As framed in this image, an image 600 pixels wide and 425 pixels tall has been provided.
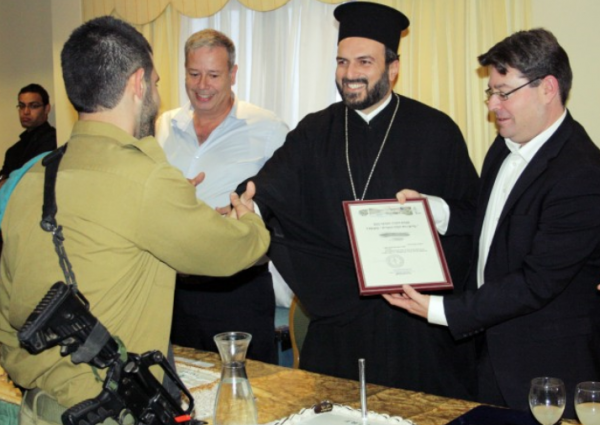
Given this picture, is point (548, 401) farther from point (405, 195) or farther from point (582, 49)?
point (582, 49)

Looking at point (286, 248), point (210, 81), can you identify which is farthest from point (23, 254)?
point (210, 81)

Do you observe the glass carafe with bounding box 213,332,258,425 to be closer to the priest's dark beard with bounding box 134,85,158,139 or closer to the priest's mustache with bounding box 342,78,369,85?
the priest's dark beard with bounding box 134,85,158,139

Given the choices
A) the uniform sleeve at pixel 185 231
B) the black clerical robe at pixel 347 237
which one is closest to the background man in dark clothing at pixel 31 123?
the black clerical robe at pixel 347 237

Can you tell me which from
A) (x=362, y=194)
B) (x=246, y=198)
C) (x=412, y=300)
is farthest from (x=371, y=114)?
(x=412, y=300)

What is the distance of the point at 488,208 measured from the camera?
3.13 metres

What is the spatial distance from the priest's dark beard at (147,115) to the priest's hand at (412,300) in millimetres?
1198

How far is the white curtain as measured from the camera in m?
5.89

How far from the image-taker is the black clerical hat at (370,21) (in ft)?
11.6

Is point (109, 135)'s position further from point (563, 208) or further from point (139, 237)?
point (563, 208)

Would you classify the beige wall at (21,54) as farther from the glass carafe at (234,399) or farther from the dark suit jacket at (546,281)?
the glass carafe at (234,399)

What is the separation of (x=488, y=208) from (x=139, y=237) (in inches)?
64.1

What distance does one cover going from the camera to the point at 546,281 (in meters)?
2.77

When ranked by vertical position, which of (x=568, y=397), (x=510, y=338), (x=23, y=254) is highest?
(x=23, y=254)

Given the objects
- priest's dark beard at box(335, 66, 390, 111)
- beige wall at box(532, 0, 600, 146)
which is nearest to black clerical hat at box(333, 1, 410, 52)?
priest's dark beard at box(335, 66, 390, 111)
